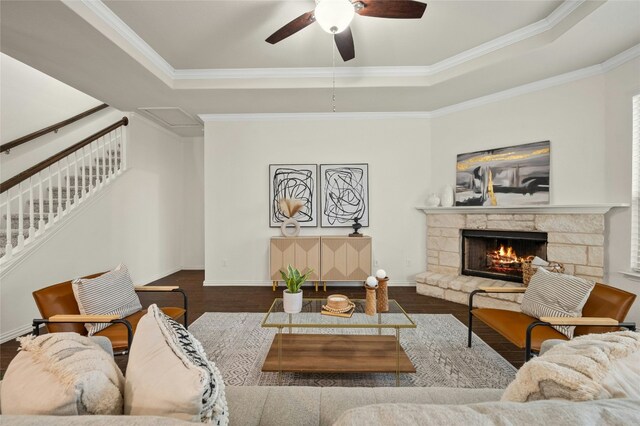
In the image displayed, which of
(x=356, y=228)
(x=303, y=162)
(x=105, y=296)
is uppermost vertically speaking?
(x=303, y=162)

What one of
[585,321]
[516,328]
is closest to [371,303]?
[516,328]

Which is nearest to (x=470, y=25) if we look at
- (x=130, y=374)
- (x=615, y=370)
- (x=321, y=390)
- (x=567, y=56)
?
(x=567, y=56)

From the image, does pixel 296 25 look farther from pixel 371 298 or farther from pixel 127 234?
pixel 127 234

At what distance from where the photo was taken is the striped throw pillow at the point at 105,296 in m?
2.03

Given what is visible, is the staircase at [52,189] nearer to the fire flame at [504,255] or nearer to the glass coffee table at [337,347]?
the glass coffee table at [337,347]

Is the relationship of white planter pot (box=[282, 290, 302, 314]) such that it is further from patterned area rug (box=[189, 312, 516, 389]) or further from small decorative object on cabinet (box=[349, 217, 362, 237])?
small decorative object on cabinet (box=[349, 217, 362, 237])

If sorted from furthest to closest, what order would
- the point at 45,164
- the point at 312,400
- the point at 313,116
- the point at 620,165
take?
the point at 313,116
the point at 45,164
the point at 620,165
the point at 312,400

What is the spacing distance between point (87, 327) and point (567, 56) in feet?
16.6

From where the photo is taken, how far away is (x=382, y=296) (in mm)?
2352

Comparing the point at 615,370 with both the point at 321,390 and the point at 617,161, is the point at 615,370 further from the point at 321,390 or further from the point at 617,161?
the point at 617,161

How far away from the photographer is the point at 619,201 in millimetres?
3000

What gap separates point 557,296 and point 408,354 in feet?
4.07

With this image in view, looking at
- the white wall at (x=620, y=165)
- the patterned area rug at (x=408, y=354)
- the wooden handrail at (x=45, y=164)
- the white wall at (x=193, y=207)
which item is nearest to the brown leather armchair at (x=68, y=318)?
the patterned area rug at (x=408, y=354)

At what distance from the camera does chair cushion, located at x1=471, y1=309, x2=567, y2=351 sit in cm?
195
